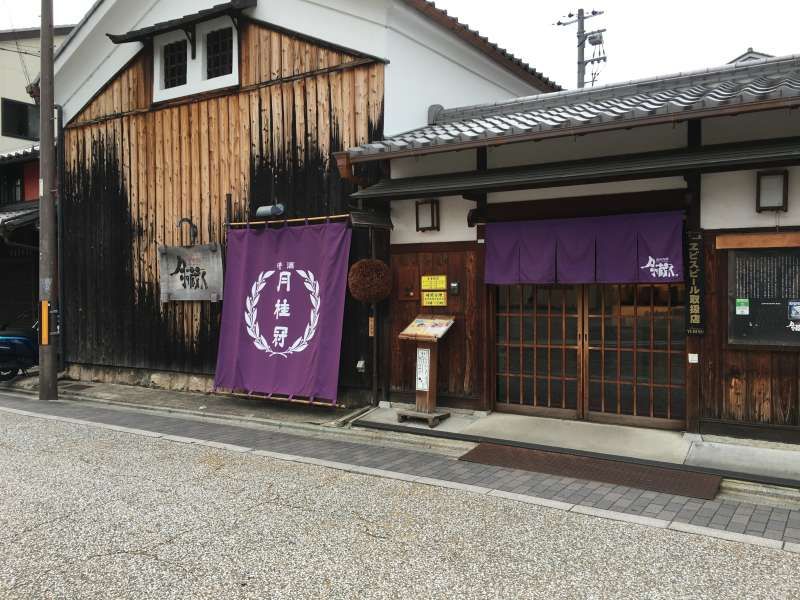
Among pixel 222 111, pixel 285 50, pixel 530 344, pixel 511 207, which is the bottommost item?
pixel 530 344

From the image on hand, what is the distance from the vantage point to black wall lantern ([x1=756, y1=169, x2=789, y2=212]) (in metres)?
7.06

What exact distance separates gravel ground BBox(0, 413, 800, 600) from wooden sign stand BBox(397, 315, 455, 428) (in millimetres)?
2314

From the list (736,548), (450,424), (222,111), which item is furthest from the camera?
(222,111)

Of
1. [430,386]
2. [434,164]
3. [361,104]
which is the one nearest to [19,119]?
[361,104]

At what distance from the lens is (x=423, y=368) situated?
904 cm

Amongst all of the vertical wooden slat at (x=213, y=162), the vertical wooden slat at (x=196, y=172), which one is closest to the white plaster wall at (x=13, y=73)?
the vertical wooden slat at (x=196, y=172)

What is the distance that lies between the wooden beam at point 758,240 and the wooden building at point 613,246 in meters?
0.02

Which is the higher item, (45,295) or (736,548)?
(45,295)

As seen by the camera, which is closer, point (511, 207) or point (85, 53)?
point (511, 207)

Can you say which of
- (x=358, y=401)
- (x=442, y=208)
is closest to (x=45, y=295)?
(x=358, y=401)

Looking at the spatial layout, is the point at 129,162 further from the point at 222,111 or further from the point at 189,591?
the point at 189,591

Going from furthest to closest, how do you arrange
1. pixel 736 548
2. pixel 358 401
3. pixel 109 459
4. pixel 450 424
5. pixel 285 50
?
1. pixel 285 50
2. pixel 358 401
3. pixel 450 424
4. pixel 109 459
5. pixel 736 548

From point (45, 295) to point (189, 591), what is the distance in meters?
9.87

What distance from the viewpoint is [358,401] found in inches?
404
